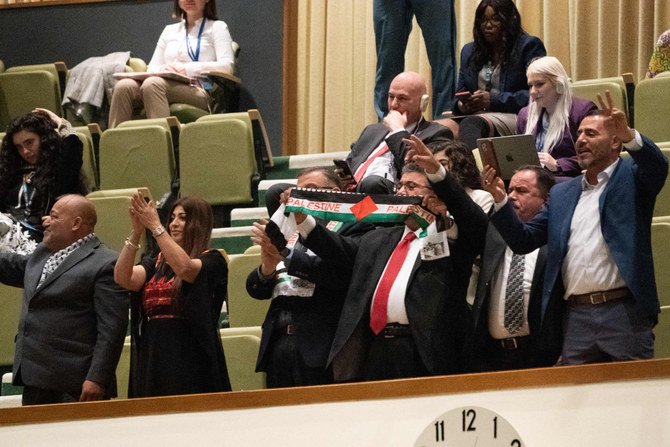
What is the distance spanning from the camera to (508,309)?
3.52 metres

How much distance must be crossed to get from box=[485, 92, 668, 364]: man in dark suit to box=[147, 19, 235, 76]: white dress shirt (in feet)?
8.85

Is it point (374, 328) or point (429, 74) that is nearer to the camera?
point (374, 328)

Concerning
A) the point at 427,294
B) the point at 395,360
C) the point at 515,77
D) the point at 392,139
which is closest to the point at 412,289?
the point at 427,294

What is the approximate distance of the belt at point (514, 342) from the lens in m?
3.52

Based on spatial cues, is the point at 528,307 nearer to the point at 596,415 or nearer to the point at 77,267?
the point at 596,415

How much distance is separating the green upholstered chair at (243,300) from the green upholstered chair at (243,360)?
0.92 feet

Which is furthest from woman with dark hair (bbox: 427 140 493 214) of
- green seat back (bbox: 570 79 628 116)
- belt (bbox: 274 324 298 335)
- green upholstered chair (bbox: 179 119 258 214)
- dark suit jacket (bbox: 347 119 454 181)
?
green upholstered chair (bbox: 179 119 258 214)

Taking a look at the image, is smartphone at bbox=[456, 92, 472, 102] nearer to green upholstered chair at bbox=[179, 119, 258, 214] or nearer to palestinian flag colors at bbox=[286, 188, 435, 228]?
green upholstered chair at bbox=[179, 119, 258, 214]

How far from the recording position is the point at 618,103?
5.00 m

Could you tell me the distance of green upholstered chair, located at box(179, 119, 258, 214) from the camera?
209 inches

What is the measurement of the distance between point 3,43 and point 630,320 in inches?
175

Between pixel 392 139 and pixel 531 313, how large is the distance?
94cm

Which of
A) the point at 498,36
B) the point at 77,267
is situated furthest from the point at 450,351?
the point at 498,36

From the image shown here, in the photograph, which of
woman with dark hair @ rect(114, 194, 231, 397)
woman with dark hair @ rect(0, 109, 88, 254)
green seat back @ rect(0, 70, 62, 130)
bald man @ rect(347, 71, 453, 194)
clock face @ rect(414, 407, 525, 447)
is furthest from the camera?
green seat back @ rect(0, 70, 62, 130)
